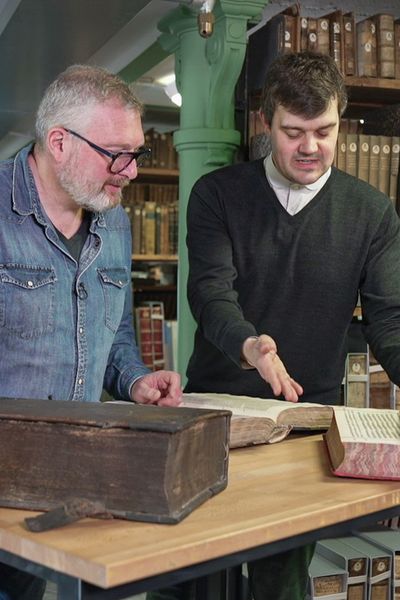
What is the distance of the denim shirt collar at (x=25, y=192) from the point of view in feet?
5.80

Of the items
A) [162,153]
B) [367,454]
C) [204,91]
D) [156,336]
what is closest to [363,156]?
[204,91]

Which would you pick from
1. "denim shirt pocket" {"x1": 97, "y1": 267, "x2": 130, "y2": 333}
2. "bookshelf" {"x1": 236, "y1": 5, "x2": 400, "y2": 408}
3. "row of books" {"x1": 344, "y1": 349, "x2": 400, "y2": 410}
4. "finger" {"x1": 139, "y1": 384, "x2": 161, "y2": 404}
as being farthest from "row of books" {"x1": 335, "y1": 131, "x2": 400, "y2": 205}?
"finger" {"x1": 139, "y1": 384, "x2": 161, "y2": 404}

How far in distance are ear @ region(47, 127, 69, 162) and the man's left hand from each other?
0.48 m

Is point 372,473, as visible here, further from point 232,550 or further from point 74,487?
point 74,487

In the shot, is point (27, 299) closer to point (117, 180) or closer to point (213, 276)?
point (117, 180)

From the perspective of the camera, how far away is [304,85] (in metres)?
2.12

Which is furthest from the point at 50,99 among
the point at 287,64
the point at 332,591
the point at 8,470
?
the point at 332,591

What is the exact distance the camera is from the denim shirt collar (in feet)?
5.80

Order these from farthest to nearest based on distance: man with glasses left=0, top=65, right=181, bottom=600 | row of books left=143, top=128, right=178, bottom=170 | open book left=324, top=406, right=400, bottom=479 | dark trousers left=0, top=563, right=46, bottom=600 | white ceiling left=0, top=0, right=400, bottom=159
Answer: row of books left=143, top=128, right=178, bottom=170
white ceiling left=0, top=0, right=400, bottom=159
man with glasses left=0, top=65, right=181, bottom=600
dark trousers left=0, top=563, right=46, bottom=600
open book left=324, top=406, right=400, bottom=479

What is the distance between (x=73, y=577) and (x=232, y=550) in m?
0.21

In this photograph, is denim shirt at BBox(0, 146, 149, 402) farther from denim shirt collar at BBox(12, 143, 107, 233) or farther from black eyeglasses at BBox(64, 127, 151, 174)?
black eyeglasses at BBox(64, 127, 151, 174)

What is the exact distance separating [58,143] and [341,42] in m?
1.67

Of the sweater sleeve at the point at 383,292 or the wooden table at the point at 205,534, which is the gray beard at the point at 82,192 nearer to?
the wooden table at the point at 205,534

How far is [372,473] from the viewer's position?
4.67 ft
